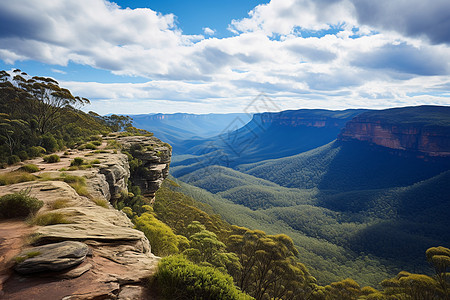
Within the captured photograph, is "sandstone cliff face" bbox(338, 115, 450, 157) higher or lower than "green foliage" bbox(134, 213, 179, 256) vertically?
higher

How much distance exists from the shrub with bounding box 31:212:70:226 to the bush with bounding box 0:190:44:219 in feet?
2.47

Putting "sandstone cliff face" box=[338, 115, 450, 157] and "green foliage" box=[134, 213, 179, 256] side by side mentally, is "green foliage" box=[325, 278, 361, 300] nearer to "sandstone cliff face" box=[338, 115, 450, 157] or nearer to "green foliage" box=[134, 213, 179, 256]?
"green foliage" box=[134, 213, 179, 256]

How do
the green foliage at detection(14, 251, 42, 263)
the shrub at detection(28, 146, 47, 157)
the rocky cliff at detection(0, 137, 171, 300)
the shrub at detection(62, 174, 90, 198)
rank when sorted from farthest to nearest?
the shrub at detection(28, 146, 47, 157)
the shrub at detection(62, 174, 90, 198)
the green foliage at detection(14, 251, 42, 263)
the rocky cliff at detection(0, 137, 171, 300)

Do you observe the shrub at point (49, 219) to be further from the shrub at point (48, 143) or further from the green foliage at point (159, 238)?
the shrub at point (48, 143)

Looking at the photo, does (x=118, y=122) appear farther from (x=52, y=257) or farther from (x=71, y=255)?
(x=52, y=257)

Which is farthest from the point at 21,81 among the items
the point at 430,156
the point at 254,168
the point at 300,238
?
the point at 430,156

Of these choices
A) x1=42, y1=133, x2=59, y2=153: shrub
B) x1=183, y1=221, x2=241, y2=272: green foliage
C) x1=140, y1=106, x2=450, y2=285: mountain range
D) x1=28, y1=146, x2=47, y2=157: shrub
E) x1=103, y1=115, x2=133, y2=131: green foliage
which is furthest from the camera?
x1=103, y1=115, x2=133, y2=131: green foliage

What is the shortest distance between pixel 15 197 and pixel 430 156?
157 m

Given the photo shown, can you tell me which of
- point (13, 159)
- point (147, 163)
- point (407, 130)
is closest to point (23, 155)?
point (13, 159)

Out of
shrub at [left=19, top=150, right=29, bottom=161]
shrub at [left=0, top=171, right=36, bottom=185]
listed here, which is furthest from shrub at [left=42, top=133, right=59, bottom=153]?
shrub at [left=0, top=171, right=36, bottom=185]

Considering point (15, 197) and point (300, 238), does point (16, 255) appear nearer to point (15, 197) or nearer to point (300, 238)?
point (15, 197)

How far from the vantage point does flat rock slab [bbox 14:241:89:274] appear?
453 centimetres

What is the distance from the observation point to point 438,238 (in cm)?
6162

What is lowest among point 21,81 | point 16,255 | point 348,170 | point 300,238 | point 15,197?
point 300,238
